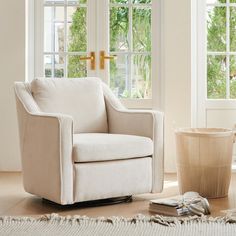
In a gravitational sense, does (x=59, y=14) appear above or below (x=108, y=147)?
above

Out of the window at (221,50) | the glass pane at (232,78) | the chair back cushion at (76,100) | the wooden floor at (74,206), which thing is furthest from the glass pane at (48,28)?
the glass pane at (232,78)

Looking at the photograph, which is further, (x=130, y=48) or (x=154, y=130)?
(x=130, y=48)

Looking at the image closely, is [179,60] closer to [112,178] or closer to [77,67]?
[77,67]

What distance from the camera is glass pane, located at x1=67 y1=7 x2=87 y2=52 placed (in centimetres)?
560

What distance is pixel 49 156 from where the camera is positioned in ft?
12.2

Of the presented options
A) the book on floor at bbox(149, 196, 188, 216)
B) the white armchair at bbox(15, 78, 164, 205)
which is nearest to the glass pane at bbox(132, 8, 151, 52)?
the white armchair at bbox(15, 78, 164, 205)

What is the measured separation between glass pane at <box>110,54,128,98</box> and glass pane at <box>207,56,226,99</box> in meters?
0.79

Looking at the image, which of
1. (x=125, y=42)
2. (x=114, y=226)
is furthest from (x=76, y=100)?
(x=114, y=226)

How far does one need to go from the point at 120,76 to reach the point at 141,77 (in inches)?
7.9

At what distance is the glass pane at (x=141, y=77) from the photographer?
557cm

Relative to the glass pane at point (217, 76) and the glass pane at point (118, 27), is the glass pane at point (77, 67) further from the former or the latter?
the glass pane at point (217, 76)

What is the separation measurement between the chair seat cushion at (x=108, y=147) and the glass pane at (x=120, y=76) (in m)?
1.59

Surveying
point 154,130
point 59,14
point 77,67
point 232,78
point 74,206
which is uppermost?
point 59,14

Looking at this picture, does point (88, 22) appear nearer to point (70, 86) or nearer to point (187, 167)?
point (70, 86)
